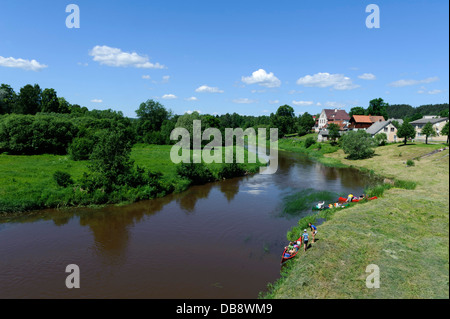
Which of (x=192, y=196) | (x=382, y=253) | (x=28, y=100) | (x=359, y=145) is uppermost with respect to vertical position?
(x=28, y=100)

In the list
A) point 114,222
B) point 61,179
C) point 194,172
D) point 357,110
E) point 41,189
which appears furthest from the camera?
point 357,110

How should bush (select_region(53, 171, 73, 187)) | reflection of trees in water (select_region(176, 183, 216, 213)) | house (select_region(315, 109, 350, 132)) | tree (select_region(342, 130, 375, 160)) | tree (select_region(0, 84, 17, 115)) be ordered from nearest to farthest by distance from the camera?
bush (select_region(53, 171, 73, 187)) → reflection of trees in water (select_region(176, 183, 216, 213)) → tree (select_region(342, 130, 375, 160)) → tree (select_region(0, 84, 17, 115)) → house (select_region(315, 109, 350, 132))

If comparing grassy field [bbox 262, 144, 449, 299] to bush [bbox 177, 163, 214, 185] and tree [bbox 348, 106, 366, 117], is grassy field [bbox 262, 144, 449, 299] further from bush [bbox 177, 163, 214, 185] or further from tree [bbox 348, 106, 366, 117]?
tree [bbox 348, 106, 366, 117]

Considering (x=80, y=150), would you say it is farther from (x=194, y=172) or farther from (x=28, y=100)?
(x=28, y=100)

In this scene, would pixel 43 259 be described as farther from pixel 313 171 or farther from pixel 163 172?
pixel 313 171

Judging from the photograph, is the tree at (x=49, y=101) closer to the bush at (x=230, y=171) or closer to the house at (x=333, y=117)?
the bush at (x=230, y=171)

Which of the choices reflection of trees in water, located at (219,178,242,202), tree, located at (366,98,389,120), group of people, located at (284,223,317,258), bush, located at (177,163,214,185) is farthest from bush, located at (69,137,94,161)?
tree, located at (366,98,389,120)

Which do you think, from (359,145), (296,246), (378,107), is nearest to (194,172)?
(296,246)
